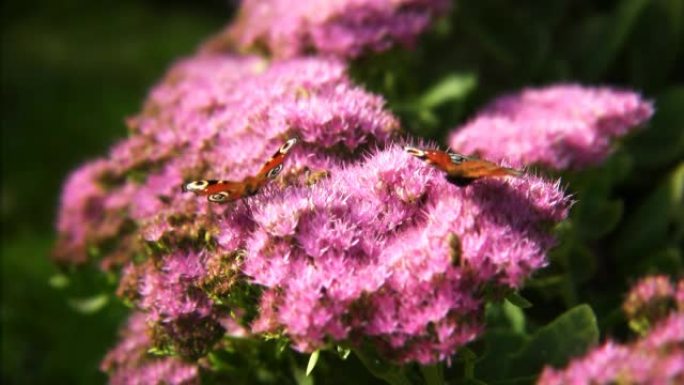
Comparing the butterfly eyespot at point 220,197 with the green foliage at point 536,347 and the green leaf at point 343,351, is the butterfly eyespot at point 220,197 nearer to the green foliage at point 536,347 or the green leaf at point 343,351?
the green leaf at point 343,351

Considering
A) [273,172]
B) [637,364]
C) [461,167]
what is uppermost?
[273,172]

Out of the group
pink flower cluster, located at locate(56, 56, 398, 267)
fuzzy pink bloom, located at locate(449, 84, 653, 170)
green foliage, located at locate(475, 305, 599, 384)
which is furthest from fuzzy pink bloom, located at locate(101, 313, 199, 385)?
fuzzy pink bloom, located at locate(449, 84, 653, 170)

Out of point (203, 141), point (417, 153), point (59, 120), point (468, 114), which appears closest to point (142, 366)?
point (203, 141)

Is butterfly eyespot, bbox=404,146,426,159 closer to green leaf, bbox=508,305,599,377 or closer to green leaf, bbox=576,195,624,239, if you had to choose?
green leaf, bbox=508,305,599,377

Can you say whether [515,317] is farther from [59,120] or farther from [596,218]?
[59,120]

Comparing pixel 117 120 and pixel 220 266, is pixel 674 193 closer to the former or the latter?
pixel 220 266

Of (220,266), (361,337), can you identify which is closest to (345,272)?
(361,337)
